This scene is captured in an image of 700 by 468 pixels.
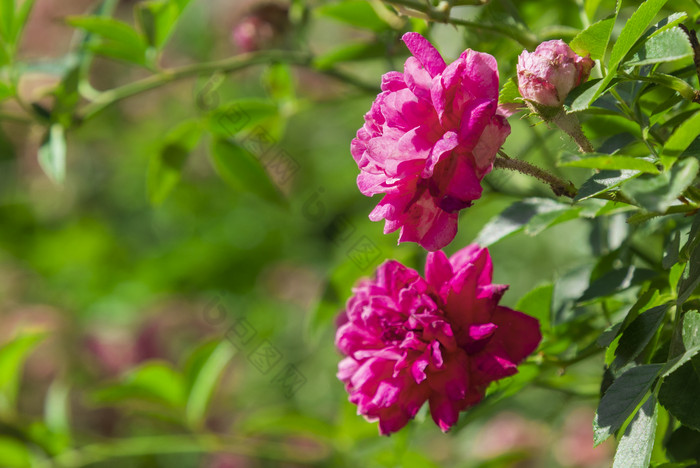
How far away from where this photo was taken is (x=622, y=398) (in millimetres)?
383

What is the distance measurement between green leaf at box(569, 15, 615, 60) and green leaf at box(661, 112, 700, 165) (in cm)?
7

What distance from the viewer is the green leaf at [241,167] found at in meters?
0.80

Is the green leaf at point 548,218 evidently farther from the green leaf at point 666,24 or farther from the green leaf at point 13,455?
the green leaf at point 13,455

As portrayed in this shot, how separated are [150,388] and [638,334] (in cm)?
62

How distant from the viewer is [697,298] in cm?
43

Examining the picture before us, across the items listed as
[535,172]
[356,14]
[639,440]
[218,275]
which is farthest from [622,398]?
[218,275]

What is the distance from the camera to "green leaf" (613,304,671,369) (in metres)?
0.40

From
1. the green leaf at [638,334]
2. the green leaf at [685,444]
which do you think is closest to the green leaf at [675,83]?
the green leaf at [638,334]

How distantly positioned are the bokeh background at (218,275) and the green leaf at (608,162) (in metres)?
0.31

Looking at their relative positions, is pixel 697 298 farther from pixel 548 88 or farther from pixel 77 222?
pixel 77 222

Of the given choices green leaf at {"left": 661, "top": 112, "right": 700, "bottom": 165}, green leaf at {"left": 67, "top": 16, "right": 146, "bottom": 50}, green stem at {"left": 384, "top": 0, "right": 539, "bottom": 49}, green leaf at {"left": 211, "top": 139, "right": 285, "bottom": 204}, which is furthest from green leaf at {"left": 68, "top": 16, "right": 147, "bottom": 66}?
green leaf at {"left": 661, "top": 112, "right": 700, "bottom": 165}

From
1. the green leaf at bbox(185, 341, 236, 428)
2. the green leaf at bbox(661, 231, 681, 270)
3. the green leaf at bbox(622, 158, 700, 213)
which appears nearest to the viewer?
the green leaf at bbox(622, 158, 700, 213)

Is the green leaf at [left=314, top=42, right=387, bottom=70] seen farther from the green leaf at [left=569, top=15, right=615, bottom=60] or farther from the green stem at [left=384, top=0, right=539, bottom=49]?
the green leaf at [left=569, top=15, right=615, bottom=60]

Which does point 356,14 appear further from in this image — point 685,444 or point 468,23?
point 685,444
